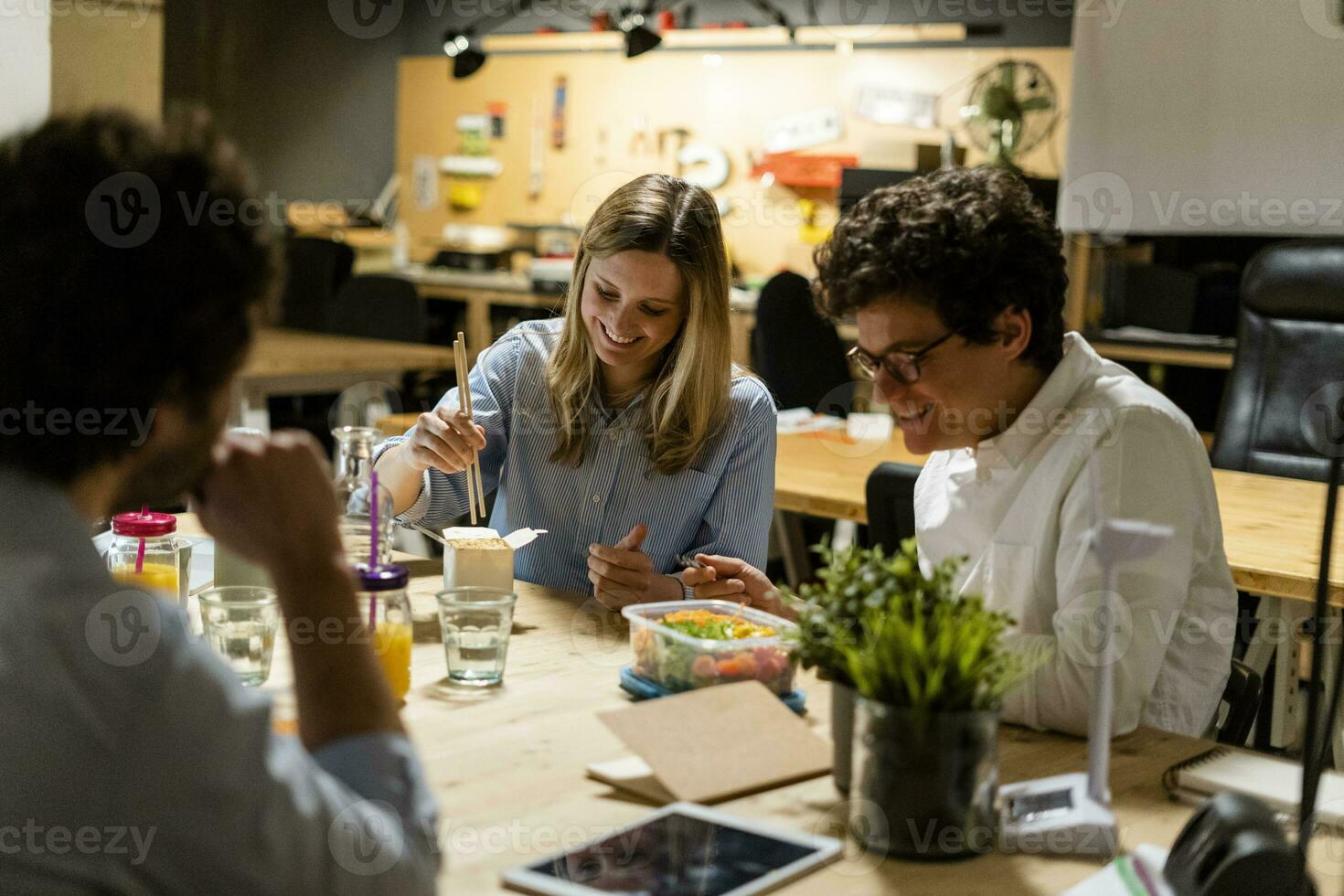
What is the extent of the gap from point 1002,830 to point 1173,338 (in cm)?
451

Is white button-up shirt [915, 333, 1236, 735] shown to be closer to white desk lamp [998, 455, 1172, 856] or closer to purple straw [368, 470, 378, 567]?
white desk lamp [998, 455, 1172, 856]

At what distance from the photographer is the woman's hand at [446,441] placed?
6.59 ft

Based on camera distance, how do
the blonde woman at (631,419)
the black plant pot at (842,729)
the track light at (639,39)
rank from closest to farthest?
1. the black plant pot at (842,729)
2. the blonde woman at (631,419)
3. the track light at (639,39)

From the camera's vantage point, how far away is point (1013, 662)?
1117 millimetres

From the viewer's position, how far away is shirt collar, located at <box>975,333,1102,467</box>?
5.25 feet

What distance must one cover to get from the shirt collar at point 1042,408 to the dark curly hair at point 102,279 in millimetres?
1000

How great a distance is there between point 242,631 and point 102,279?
0.68m

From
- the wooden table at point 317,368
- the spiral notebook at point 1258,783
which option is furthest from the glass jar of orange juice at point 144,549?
the wooden table at point 317,368

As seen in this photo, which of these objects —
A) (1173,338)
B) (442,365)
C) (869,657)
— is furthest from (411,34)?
(869,657)

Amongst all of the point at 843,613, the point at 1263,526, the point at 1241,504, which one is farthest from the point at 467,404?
the point at 1241,504

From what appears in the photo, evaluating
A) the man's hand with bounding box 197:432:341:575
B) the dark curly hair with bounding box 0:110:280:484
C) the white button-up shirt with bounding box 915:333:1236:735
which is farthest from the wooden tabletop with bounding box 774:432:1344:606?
the dark curly hair with bounding box 0:110:280:484

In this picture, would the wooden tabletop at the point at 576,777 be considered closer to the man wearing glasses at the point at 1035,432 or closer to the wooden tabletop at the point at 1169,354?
the man wearing glasses at the point at 1035,432

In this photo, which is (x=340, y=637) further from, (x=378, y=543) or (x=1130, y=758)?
(x=1130, y=758)

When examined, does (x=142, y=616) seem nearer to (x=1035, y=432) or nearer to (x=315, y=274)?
(x=1035, y=432)
